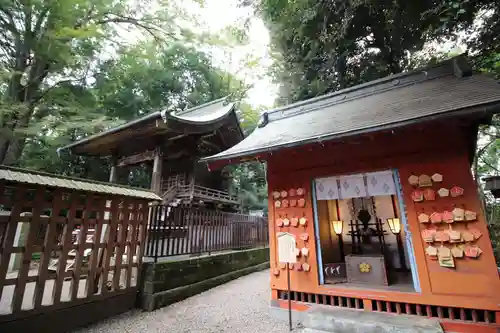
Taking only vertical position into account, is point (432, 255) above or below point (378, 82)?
below

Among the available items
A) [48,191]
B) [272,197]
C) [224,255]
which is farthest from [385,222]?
[48,191]

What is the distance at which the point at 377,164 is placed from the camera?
13.6ft

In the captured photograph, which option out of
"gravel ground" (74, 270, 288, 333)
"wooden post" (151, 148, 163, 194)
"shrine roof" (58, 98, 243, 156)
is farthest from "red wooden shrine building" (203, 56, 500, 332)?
"wooden post" (151, 148, 163, 194)

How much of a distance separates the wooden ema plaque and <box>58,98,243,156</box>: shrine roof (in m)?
6.62

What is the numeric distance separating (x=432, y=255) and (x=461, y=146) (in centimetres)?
168

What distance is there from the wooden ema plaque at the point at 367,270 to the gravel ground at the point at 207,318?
1.71 metres

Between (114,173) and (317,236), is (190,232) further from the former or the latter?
(114,173)

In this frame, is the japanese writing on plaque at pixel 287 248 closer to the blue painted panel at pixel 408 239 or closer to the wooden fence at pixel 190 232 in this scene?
the blue painted panel at pixel 408 239

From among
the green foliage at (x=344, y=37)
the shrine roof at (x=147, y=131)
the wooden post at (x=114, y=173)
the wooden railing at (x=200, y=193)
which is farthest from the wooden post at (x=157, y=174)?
the green foliage at (x=344, y=37)

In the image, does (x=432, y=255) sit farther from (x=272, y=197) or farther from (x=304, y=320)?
(x=272, y=197)

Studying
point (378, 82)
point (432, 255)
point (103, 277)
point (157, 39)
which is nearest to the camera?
point (432, 255)

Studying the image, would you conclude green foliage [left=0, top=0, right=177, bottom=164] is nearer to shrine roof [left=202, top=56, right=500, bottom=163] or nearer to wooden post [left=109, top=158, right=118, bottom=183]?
wooden post [left=109, top=158, right=118, bottom=183]

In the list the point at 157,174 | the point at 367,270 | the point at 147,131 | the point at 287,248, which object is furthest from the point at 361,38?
the point at 157,174

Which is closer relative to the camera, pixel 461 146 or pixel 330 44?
pixel 461 146
